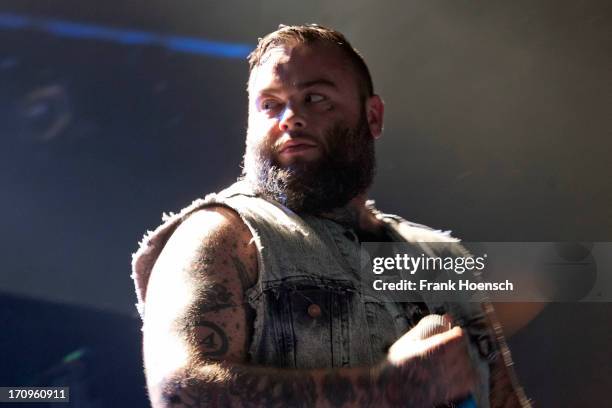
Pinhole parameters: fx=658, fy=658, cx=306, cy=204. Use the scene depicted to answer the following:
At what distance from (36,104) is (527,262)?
4.77ft

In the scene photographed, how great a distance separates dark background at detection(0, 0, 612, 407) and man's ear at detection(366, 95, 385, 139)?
24.8 inches

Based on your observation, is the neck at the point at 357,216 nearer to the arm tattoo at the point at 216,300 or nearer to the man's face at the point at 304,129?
the man's face at the point at 304,129

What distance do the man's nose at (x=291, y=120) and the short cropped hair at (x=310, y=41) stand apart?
0.14 m

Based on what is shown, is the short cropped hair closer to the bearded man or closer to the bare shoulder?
the bearded man

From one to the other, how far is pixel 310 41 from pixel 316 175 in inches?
10.3

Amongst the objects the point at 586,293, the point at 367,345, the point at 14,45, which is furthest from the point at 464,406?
the point at 14,45

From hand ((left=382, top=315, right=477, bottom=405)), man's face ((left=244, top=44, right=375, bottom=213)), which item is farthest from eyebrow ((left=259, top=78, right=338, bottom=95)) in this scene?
hand ((left=382, top=315, right=477, bottom=405))

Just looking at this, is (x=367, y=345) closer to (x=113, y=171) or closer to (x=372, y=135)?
(x=372, y=135)

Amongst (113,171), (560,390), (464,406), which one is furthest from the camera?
(113,171)

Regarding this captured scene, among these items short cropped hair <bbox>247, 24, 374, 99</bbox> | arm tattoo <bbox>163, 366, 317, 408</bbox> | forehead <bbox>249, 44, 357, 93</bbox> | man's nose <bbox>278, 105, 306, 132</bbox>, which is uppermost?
short cropped hair <bbox>247, 24, 374, 99</bbox>

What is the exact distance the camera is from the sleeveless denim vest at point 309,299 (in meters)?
0.96

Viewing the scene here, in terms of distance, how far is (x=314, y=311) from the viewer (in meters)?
1.00

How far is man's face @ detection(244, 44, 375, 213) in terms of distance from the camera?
1.17m

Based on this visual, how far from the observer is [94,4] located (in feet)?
6.57
